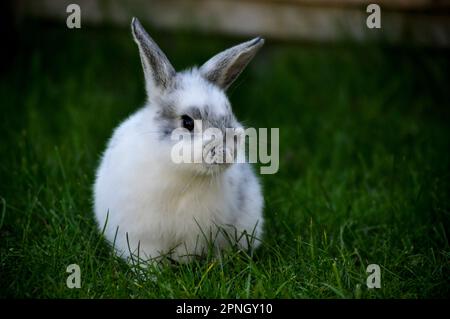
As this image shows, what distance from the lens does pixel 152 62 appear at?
3.26 m

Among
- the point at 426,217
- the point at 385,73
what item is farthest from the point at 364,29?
the point at 426,217

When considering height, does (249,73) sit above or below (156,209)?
above

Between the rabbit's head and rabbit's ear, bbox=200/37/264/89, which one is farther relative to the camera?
rabbit's ear, bbox=200/37/264/89

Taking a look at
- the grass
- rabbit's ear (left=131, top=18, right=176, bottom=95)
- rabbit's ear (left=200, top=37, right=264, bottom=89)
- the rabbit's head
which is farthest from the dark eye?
the grass

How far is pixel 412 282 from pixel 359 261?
0.35 m

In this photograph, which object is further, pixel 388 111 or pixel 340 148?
pixel 388 111

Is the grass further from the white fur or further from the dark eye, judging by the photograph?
the dark eye

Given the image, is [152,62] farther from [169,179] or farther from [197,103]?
[169,179]

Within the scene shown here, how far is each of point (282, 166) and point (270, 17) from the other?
1985 mm

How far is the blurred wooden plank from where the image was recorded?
5992 mm

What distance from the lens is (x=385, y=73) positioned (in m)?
5.73
